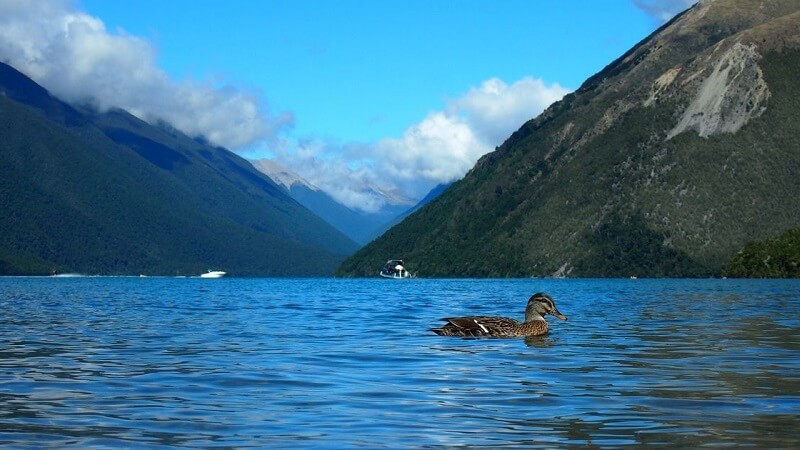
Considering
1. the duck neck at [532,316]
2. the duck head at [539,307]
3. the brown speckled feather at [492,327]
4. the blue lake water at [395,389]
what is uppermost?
A: the duck head at [539,307]

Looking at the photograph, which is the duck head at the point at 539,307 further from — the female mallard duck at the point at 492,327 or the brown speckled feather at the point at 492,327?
the brown speckled feather at the point at 492,327

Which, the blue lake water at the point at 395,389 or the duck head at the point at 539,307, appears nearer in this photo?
the blue lake water at the point at 395,389

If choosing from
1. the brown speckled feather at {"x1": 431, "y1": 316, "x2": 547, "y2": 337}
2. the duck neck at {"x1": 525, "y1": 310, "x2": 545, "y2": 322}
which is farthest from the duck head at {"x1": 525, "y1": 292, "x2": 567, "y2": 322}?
the brown speckled feather at {"x1": 431, "y1": 316, "x2": 547, "y2": 337}

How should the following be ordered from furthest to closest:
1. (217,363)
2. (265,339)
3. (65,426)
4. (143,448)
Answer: (265,339) → (217,363) → (65,426) → (143,448)

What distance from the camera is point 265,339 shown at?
119 ft

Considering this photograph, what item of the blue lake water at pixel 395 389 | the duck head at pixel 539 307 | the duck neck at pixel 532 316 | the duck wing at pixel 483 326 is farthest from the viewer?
the duck head at pixel 539 307

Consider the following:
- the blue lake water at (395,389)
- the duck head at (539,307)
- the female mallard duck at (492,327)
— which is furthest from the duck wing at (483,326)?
the duck head at (539,307)

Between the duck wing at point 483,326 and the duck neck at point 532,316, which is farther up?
the duck neck at point 532,316

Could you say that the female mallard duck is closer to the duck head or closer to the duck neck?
the duck neck

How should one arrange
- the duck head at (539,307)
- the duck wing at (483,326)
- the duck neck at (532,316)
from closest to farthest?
the duck wing at (483,326) → the duck neck at (532,316) → the duck head at (539,307)

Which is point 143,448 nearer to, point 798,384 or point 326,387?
point 326,387

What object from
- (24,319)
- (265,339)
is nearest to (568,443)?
(265,339)

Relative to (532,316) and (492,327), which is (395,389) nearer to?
(492,327)

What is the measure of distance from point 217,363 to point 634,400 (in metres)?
11.9
